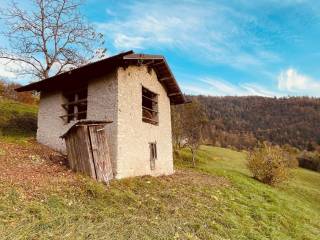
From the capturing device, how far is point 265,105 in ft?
504

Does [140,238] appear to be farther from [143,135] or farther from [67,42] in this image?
[67,42]

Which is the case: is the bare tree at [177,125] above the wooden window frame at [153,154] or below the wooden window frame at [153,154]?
above

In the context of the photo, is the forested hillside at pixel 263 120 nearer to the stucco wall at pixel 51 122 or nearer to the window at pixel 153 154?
the window at pixel 153 154

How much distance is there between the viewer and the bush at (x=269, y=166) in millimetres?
26536

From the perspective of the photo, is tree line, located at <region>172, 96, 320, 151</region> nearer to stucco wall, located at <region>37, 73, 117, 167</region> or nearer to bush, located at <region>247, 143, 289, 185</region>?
bush, located at <region>247, 143, 289, 185</region>

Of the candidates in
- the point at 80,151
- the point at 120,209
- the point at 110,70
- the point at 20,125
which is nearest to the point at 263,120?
the point at 20,125

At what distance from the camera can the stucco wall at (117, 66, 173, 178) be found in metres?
15.1

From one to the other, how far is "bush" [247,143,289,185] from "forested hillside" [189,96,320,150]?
209 ft

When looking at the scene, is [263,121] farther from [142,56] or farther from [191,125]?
[142,56]

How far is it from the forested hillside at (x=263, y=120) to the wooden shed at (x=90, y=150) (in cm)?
8020

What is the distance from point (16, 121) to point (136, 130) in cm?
1128

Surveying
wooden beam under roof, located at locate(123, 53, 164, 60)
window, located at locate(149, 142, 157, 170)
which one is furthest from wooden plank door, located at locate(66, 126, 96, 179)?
window, located at locate(149, 142, 157, 170)

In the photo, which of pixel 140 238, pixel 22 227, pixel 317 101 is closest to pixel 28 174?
pixel 22 227

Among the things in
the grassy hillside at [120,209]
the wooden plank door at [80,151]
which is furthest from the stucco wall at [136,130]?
the wooden plank door at [80,151]
